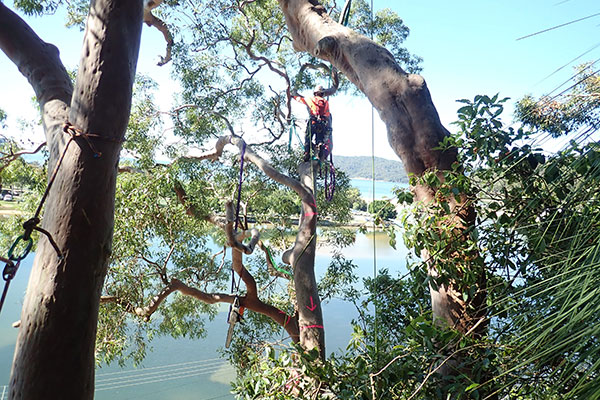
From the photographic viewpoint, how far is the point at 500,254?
54.2 inches

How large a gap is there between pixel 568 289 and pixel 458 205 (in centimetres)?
101

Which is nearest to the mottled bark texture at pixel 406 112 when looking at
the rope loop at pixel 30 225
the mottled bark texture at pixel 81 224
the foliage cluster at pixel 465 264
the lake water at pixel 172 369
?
the foliage cluster at pixel 465 264

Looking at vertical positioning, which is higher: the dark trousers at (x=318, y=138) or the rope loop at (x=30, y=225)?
the dark trousers at (x=318, y=138)

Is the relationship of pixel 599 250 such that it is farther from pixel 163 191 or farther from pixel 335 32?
pixel 163 191

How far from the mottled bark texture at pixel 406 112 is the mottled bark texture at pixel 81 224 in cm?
97

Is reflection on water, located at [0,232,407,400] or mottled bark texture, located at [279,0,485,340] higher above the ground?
mottled bark texture, located at [279,0,485,340]

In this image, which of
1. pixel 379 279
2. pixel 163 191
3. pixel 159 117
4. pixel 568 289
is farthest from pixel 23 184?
pixel 568 289

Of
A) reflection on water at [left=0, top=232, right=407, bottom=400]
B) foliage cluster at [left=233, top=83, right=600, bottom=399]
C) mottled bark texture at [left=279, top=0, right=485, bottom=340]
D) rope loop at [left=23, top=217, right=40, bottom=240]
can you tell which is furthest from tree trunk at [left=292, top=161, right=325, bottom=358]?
reflection on water at [left=0, top=232, right=407, bottom=400]

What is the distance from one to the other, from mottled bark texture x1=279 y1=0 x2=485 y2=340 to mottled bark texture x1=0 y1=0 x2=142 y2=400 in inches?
38.0

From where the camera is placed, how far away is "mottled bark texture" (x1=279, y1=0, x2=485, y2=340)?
5.12 feet

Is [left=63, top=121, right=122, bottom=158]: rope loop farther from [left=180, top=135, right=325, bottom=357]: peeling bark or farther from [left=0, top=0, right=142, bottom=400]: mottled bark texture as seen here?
[left=180, top=135, right=325, bottom=357]: peeling bark

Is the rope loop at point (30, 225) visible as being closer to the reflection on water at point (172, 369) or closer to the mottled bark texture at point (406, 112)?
the mottled bark texture at point (406, 112)

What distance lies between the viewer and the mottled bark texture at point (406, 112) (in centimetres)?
156

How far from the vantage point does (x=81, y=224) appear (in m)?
1.11
